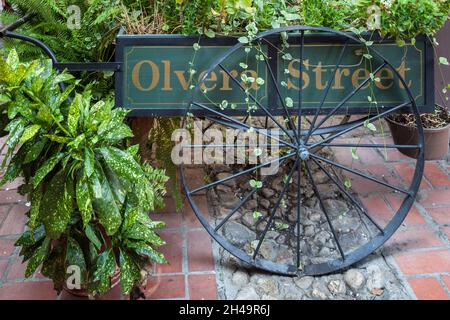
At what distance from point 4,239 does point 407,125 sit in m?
1.93

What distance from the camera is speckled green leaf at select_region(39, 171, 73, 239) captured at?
195 centimetres

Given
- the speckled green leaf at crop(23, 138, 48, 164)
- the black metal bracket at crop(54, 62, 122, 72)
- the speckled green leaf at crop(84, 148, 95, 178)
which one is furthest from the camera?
the black metal bracket at crop(54, 62, 122, 72)

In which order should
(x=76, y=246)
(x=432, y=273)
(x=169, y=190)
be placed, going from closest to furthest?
(x=76, y=246) → (x=432, y=273) → (x=169, y=190)

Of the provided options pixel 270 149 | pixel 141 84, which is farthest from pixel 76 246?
pixel 270 149

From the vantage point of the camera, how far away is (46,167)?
1900mm

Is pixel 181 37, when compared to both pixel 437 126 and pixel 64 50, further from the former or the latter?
pixel 437 126

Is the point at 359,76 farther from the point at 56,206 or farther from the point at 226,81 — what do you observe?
the point at 56,206

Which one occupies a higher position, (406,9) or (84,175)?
(406,9)

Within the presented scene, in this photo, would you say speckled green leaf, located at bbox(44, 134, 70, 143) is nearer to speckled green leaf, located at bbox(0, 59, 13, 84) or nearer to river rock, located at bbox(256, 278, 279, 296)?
speckled green leaf, located at bbox(0, 59, 13, 84)

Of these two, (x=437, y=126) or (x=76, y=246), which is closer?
(x=76, y=246)

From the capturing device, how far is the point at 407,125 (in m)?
2.79

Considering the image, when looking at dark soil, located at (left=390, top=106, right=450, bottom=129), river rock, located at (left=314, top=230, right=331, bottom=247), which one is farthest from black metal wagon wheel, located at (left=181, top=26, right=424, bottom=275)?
dark soil, located at (left=390, top=106, right=450, bottom=129)

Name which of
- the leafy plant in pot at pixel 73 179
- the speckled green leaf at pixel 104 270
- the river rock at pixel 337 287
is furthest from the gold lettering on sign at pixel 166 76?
the river rock at pixel 337 287

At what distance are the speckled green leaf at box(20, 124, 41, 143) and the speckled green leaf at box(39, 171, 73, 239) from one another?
0.53 feet
